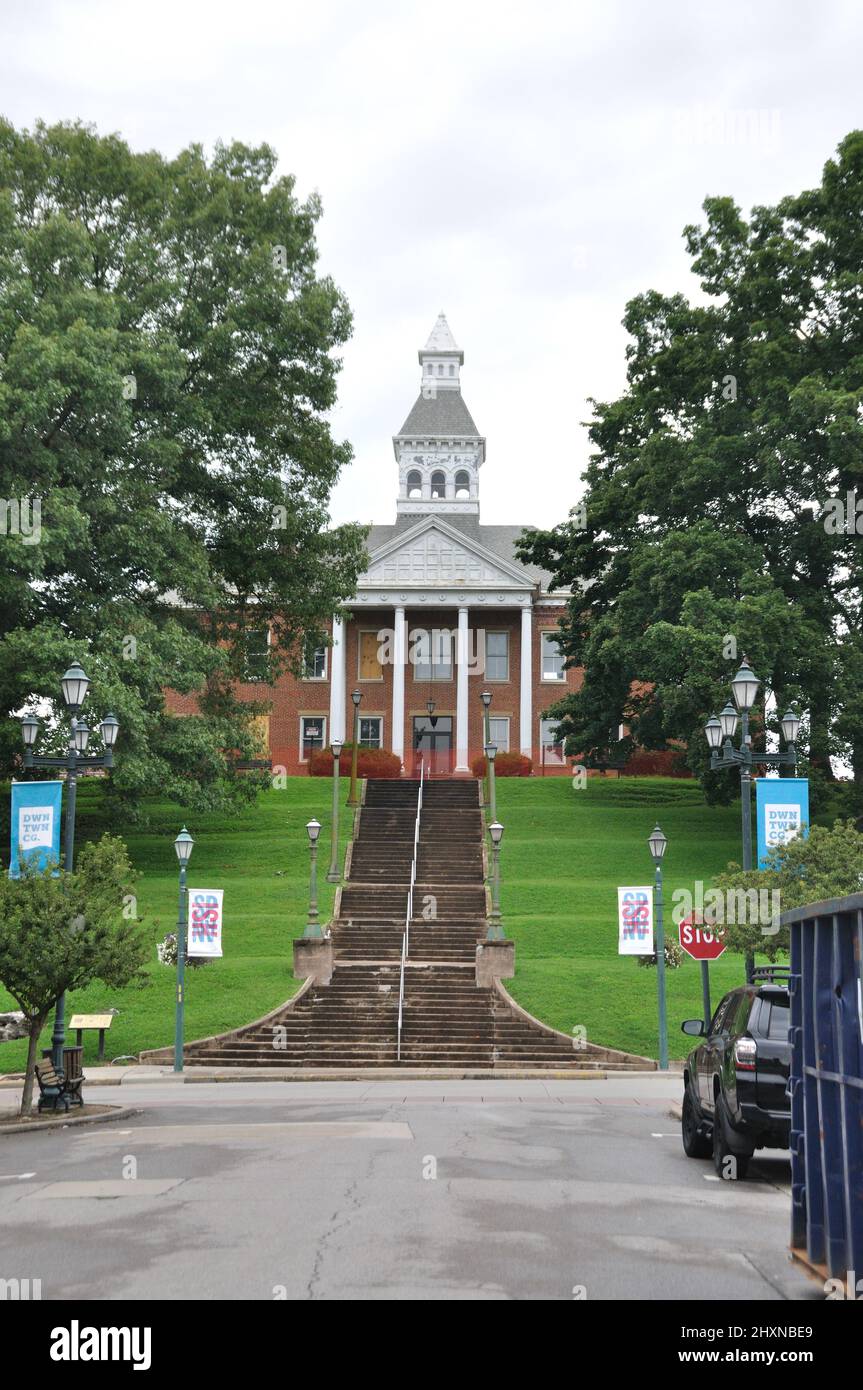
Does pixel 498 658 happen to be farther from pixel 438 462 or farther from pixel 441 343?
pixel 441 343

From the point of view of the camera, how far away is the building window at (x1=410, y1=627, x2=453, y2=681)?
69.9 metres

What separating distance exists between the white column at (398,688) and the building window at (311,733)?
4.43 m

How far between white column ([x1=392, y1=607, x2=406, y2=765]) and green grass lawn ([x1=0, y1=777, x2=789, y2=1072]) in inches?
213

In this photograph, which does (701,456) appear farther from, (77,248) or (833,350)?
(77,248)

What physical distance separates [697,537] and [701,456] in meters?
2.70

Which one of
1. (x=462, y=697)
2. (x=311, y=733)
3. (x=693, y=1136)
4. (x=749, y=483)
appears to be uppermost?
(x=749, y=483)

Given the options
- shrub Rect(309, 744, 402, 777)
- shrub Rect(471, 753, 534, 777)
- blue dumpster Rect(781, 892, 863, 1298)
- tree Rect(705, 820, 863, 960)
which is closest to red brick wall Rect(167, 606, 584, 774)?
shrub Rect(471, 753, 534, 777)

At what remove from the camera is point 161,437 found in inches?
1636

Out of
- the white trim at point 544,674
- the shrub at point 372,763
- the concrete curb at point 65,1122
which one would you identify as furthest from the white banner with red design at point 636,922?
the white trim at point 544,674

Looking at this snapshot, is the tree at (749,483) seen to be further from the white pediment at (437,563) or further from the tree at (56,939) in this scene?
the tree at (56,939)

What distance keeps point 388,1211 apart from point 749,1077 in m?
3.43

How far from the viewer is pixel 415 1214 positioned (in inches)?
403

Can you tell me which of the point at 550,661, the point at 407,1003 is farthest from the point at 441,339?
the point at 407,1003

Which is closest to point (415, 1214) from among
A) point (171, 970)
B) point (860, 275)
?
point (171, 970)
